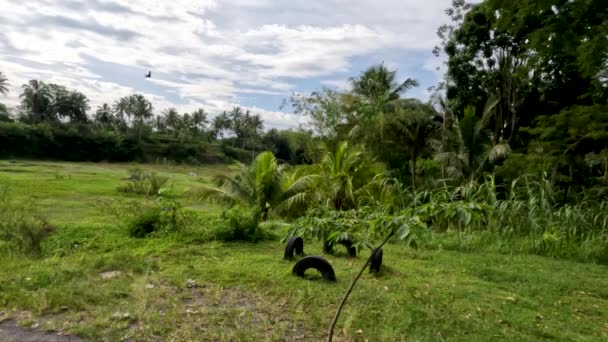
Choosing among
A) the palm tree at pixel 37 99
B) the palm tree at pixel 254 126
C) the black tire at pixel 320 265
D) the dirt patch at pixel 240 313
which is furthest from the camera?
the palm tree at pixel 254 126

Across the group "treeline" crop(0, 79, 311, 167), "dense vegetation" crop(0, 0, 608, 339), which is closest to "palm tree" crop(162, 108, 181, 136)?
"treeline" crop(0, 79, 311, 167)

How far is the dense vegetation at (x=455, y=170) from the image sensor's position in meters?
4.95

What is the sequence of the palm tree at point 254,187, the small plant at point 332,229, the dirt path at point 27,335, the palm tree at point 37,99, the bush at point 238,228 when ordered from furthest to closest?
the palm tree at point 37,99 → the palm tree at point 254,187 → the bush at point 238,228 → the dirt path at point 27,335 → the small plant at point 332,229

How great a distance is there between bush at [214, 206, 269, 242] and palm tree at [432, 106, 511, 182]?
10.0 metres

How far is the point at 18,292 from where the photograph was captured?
12.8 feet

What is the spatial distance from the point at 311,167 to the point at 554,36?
287 inches

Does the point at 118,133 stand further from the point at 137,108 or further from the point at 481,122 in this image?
the point at 481,122

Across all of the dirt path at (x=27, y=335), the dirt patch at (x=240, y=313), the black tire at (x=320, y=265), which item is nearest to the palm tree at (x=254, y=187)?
the black tire at (x=320, y=265)

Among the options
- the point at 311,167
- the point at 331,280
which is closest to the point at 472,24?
the point at 311,167

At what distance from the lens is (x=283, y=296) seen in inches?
160

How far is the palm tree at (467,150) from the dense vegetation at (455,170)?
2.0 inches

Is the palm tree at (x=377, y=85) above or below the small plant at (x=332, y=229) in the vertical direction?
above

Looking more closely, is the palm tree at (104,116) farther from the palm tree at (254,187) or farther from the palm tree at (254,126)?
the palm tree at (254,187)

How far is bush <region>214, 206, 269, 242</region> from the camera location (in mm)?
6934
